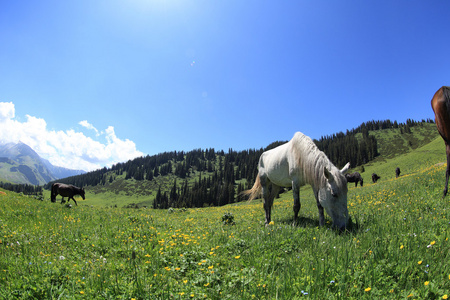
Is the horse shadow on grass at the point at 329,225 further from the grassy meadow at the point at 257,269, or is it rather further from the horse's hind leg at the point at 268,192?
the horse's hind leg at the point at 268,192

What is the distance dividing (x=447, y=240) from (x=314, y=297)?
3.04m

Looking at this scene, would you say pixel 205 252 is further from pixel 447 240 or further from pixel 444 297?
pixel 447 240

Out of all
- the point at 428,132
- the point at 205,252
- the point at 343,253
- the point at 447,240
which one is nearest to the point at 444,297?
the point at 343,253

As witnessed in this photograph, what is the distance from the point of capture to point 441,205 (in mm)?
6348

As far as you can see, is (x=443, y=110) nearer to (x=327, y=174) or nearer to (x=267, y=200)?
(x=327, y=174)

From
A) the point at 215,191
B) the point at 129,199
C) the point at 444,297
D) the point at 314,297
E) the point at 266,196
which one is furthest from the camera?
the point at 129,199

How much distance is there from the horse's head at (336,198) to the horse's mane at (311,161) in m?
0.09

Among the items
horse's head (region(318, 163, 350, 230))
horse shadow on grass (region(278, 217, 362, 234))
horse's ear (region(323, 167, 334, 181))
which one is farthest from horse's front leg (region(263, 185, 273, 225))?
horse's ear (region(323, 167, 334, 181))

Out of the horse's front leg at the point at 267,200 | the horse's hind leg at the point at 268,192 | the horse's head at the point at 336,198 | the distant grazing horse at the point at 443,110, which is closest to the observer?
the horse's head at the point at 336,198

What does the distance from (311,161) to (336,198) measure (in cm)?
151

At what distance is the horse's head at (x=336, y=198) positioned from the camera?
5980mm

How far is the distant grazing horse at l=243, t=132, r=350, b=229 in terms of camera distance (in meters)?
6.06

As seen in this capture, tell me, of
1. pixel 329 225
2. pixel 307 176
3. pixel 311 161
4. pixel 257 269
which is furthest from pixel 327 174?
pixel 257 269

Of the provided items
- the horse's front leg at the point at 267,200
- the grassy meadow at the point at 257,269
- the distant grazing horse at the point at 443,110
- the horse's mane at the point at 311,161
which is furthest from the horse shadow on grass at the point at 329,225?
the distant grazing horse at the point at 443,110
